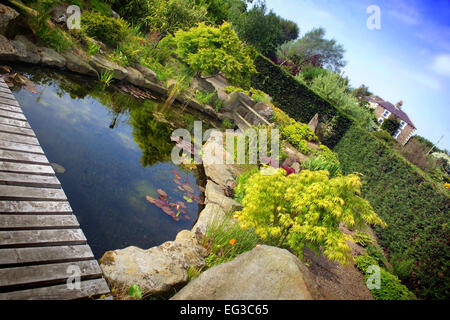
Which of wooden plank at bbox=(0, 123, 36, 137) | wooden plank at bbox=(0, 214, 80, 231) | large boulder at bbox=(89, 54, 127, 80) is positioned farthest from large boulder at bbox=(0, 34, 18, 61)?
wooden plank at bbox=(0, 214, 80, 231)

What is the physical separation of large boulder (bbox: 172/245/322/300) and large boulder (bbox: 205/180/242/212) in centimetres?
242

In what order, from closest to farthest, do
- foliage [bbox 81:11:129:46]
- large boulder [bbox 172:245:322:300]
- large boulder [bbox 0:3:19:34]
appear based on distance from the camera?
1. large boulder [bbox 172:245:322:300]
2. large boulder [bbox 0:3:19:34]
3. foliage [bbox 81:11:129:46]

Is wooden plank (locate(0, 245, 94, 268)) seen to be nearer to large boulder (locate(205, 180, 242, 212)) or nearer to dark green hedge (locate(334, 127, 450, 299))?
large boulder (locate(205, 180, 242, 212))

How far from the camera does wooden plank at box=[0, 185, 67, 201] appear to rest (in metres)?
2.39

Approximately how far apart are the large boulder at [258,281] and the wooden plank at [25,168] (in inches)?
93.9

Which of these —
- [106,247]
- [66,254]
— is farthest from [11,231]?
[106,247]

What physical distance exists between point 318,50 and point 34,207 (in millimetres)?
33516

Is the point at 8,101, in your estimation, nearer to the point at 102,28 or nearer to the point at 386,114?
the point at 102,28

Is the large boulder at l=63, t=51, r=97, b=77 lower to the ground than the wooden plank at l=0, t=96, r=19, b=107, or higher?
higher

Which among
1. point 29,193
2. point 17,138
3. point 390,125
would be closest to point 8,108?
point 17,138

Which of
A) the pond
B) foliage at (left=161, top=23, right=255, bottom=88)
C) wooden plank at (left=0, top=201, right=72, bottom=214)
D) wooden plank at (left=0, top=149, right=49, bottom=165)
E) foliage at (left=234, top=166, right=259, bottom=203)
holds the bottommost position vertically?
the pond

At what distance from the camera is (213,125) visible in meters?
9.62

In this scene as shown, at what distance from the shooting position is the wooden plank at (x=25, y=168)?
8.94ft
